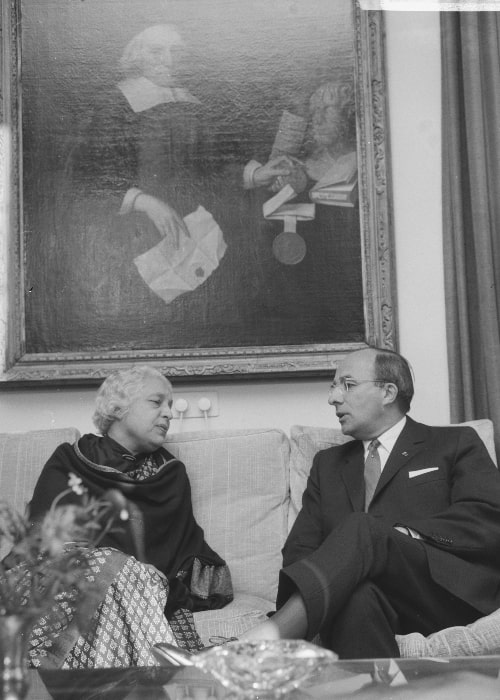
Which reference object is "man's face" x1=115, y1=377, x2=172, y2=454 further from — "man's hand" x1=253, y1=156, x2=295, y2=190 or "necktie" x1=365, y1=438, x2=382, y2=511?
"man's hand" x1=253, y1=156, x2=295, y2=190

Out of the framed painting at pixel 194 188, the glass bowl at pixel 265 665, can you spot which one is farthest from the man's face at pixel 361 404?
the glass bowl at pixel 265 665

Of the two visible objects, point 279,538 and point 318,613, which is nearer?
point 318,613

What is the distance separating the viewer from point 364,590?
2.56 meters

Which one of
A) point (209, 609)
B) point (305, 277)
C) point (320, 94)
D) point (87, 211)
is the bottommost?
point (209, 609)

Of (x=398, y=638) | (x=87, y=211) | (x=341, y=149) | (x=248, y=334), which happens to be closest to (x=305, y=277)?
(x=248, y=334)

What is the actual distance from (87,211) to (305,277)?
1011 millimetres

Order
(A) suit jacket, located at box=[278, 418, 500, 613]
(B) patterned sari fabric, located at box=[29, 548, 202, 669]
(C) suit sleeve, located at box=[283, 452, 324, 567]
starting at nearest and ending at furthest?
(B) patterned sari fabric, located at box=[29, 548, 202, 669], (A) suit jacket, located at box=[278, 418, 500, 613], (C) suit sleeve, located at box=[283, 452, 324, 567]

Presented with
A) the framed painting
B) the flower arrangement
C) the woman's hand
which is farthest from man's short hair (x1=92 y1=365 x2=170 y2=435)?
the flower arrangement

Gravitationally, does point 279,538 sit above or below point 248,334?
below

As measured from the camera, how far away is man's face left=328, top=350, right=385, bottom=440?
3375 millimetres

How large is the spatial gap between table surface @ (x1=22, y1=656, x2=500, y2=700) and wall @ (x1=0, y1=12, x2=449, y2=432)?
201 centimetres

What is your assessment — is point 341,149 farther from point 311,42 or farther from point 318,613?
point 318,613

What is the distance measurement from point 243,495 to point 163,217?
1.32 meters

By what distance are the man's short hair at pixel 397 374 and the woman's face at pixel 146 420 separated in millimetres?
830
